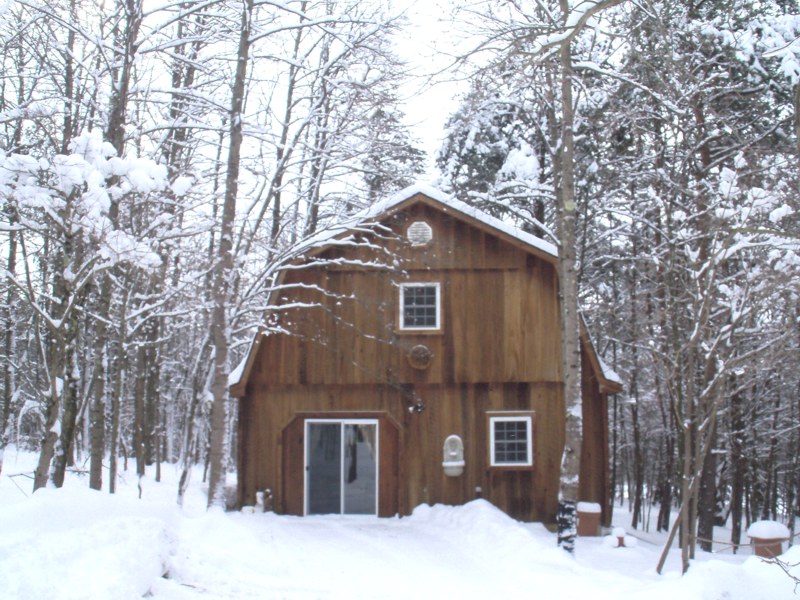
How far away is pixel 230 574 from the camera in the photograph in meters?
8.02

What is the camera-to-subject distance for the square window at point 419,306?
14.4 metres

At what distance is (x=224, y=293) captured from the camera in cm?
1165

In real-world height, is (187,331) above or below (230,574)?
above

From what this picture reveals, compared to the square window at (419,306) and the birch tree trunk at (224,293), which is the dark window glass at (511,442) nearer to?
the square window at (419,306)

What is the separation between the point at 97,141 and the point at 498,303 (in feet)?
26.6

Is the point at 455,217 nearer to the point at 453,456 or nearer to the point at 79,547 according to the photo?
the point at 453,456

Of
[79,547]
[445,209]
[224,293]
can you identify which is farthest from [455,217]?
[79,547]

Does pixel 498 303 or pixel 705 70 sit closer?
pixel 498 303

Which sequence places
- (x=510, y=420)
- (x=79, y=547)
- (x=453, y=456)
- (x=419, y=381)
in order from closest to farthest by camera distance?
(x=79, y=547) → (x=453, y=456) → (x=510, y=420) → (x=419, y=381)

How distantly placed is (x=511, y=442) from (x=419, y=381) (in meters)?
1.99

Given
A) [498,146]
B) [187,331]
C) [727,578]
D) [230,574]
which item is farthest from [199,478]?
[727,578]

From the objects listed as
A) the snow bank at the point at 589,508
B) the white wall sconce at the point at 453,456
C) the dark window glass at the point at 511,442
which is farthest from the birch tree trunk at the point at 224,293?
the snow bank at the point at 589,508

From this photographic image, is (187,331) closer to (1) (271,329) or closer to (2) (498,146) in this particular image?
(2) (498,146)

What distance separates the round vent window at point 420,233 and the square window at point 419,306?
811 mm
